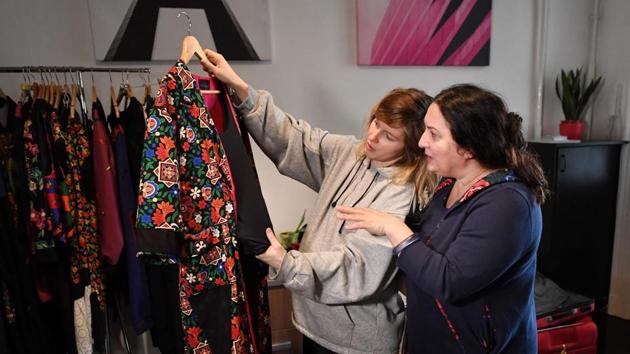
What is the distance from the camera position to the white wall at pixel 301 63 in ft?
5.09

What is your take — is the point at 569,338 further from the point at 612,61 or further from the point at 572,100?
the point at 612,61

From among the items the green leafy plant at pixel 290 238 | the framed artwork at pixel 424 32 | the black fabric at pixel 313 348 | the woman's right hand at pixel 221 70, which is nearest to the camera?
the woman's right hand at pixel 221 70

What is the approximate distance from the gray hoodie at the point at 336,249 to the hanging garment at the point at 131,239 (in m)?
0.52

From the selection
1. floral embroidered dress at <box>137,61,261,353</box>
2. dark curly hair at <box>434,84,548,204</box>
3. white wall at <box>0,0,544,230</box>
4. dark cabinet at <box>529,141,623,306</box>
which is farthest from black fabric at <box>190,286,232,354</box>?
dark cabinet at <box>529,141,623,306</box>

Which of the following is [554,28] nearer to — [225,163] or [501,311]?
[501,311]

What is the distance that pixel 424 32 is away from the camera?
201 cm

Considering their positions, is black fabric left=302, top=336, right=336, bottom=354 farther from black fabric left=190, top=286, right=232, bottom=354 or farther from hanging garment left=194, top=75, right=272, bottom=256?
hanging garment left=194, top=75, right=272, bottom=256

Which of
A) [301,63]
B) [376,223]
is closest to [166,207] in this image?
[376,223]

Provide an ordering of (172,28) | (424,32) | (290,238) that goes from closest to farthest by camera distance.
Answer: (172,28)
(290,238)
(424,32)

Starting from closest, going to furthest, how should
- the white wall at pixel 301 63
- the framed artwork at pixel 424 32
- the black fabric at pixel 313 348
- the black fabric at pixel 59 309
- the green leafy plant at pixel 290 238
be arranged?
the black fabric at pixel 313 348
the black fabric at pixel 59 309
the white wall at pixel 301 63
the green leafy plant at pixel 290 238
the framed artwork at pixel 424 32

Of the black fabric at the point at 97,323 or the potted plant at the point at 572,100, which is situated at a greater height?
the potted plant at the point at 572,100

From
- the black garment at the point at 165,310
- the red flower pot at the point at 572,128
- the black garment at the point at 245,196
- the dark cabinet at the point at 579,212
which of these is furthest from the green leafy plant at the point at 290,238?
the red flower pot at the point at 572,128

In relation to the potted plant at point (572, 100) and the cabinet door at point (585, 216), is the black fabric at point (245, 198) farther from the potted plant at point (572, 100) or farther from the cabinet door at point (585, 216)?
the potted plant at point (572, 100)

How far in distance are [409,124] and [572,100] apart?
1.90m
